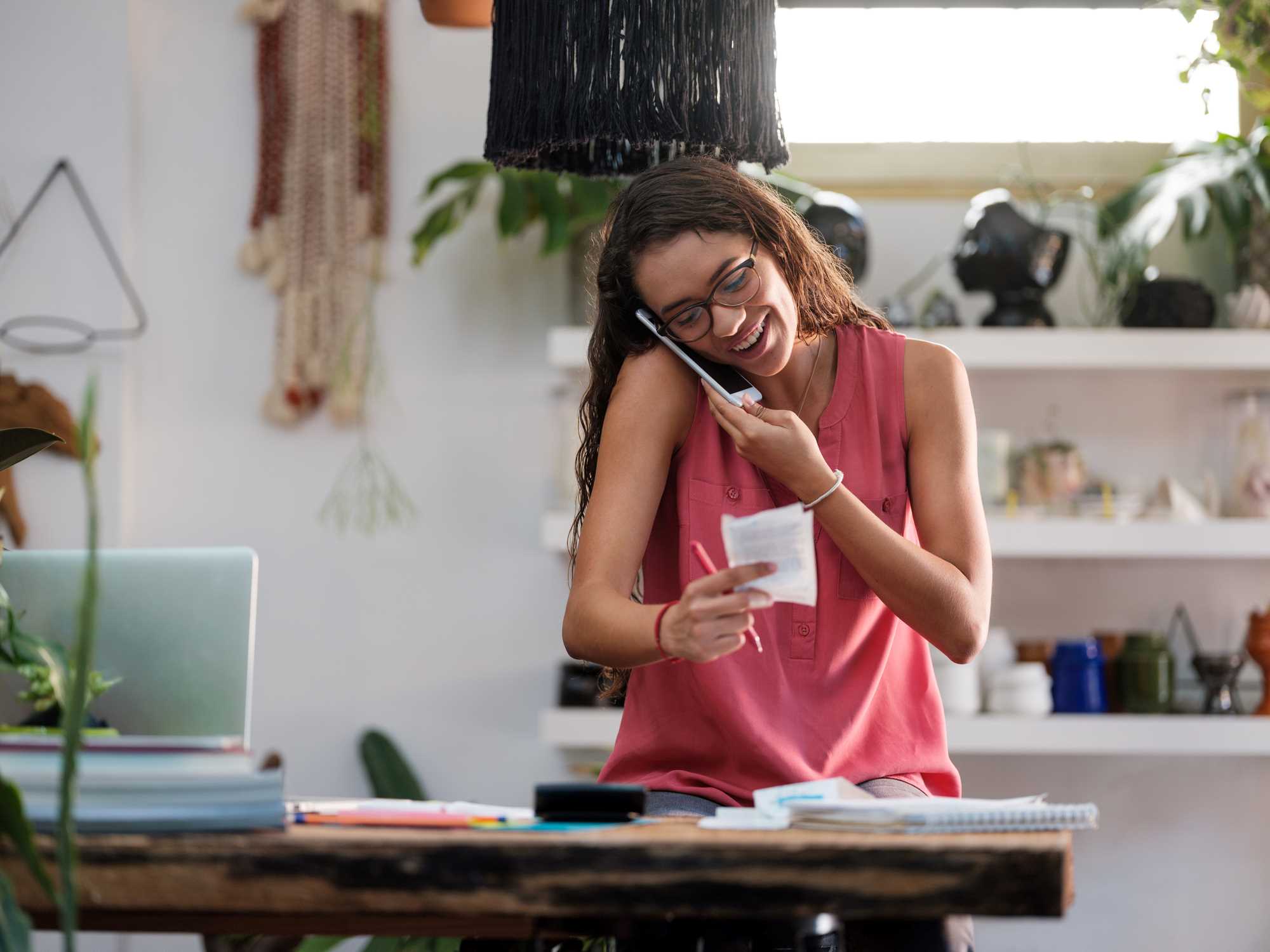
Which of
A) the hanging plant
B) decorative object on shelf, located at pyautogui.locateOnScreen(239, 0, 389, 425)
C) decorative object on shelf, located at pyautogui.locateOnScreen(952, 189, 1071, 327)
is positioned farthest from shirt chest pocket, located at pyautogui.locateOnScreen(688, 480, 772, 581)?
decorative object on shelf, located at pyautogui.locateOnScreen(239, 0, 389, 425)

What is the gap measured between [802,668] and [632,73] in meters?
0.71

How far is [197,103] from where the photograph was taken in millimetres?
3256

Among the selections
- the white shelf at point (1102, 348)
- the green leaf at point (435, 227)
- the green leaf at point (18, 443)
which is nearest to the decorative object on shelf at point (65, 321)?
the green leaf at point (435, 227)

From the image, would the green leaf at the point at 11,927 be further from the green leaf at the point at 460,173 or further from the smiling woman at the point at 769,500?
the green leaf at the point at 460,173

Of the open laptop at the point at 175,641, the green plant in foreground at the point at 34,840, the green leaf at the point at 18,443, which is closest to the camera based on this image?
the green plant in foreground at the point at 34,840

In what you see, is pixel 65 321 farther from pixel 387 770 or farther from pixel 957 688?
pixel 957 688

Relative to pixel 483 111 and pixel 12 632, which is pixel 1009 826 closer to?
pixel 12 632

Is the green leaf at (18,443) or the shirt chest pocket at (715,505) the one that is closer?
the green leaf at (18,443)

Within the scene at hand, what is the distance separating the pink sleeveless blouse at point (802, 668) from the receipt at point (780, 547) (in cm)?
41

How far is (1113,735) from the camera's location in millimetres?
2795

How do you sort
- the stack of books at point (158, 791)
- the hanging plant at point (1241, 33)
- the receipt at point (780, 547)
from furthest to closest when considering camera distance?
the hanging plant at point (1241, 33) → the receipt at point (780, 547) → the stack of books at point (158, 791)

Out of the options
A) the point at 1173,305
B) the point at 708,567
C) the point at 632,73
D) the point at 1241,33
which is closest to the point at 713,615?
the point at 708,567

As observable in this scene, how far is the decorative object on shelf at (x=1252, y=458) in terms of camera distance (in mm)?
2891

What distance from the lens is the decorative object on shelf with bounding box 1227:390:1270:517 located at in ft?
9.48
